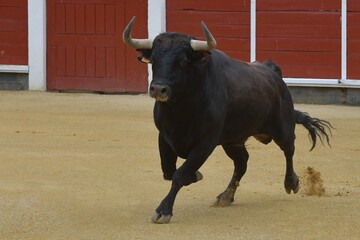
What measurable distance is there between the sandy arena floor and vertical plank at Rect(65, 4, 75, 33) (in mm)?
3240

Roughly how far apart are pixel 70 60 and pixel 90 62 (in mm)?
301

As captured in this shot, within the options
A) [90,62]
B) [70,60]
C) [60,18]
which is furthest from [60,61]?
[60,18]

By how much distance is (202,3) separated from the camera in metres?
15.8

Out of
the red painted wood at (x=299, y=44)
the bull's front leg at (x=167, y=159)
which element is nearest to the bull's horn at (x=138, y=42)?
the bull's front leg at (x=167, y=159)

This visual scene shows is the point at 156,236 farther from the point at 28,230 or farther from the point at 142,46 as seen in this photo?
the point at 142,46

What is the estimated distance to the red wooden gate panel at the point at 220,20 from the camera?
51.1 feet

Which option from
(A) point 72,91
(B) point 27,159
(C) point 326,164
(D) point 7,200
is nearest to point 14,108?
(A) point 72,91

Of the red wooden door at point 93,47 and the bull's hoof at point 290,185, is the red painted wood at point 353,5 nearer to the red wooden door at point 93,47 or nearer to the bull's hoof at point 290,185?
the red wooden door at point 93,47

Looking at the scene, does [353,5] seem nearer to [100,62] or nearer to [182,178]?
[100,62]

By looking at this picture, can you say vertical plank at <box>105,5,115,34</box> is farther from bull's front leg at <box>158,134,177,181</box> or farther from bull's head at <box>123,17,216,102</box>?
bull's head at <box>123,17,216,102</box>

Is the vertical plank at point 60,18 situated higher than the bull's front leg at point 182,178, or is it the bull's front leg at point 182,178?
the vertical plank at point 60,18

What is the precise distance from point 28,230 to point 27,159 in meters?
3.12

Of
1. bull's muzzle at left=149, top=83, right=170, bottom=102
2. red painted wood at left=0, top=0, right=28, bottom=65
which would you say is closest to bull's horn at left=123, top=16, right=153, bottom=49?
bull's muzzle at left=149, top=83, right=170, bottom=102

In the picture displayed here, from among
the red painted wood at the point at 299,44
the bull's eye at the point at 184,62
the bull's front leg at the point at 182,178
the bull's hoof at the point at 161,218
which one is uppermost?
the bull's eye at the point at 184,62
